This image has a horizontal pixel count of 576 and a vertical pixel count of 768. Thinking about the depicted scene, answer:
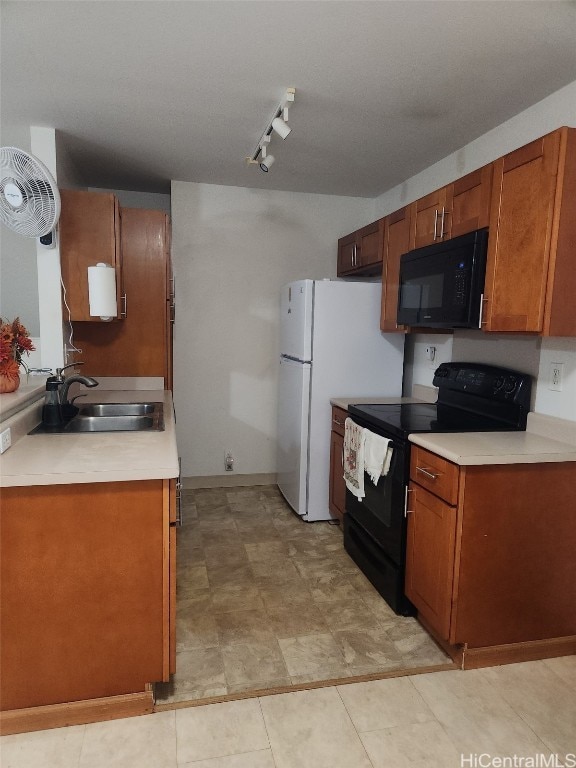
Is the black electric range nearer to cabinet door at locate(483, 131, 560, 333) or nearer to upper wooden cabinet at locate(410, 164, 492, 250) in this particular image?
cabinet door at locate(483, 131, 560, 333)

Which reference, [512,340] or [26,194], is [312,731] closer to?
[512,340]

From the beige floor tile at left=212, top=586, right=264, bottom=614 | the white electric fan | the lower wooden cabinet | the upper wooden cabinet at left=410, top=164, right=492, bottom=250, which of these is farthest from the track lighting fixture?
the beige floor tile at left=212, top=586, right=264, bottom=614

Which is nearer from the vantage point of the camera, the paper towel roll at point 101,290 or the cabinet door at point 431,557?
the cabinet door at point 431,557

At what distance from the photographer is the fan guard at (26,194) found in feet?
6.94

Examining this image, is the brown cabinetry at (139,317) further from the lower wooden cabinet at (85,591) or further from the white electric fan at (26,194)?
the lower wooden cabinet at (85,591)

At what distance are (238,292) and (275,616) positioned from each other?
2.46 meters

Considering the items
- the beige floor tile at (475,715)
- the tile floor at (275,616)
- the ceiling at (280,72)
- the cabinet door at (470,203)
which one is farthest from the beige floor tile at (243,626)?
the ceiling at (280,72)

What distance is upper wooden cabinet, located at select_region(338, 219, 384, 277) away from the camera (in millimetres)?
3246

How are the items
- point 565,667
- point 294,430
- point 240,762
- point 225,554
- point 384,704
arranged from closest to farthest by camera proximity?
1. point 240,762
2. point 384,704
3. point 565,667
4. point 225,554
5. point 294,430

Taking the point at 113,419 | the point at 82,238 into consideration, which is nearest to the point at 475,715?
the point at 113,419

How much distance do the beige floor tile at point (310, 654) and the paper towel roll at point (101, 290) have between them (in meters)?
1.89

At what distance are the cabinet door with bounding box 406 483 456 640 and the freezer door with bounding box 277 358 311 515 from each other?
118 centimetres

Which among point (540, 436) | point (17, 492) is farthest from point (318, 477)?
point (17, 492)

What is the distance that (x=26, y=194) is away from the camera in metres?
2.21
